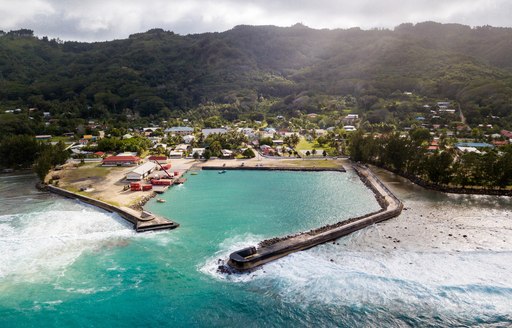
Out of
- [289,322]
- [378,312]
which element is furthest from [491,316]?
[289,322]

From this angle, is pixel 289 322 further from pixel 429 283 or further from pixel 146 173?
pixel 146 173

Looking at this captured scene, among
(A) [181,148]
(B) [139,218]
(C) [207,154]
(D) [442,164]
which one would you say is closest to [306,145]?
(C) [207,154]

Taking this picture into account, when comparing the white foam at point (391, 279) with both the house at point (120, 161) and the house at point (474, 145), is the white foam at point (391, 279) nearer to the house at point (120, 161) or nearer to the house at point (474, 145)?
the house at point (120, 161)

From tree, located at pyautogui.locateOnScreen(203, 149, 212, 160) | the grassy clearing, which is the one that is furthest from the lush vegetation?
tree, located at pyautogui.locateOnScreen(203, 149, 212, 160)

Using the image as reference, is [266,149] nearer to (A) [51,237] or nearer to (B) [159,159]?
(B) [159,159]

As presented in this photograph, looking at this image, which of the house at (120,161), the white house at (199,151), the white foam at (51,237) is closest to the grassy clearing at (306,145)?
the white house at (199,151)

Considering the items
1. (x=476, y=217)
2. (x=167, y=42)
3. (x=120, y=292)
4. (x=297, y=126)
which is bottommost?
(x=120, y=292)

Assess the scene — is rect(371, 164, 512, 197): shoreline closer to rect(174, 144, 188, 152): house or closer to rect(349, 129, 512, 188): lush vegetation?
rect(349, 129, 512, 188): lush vegetation
